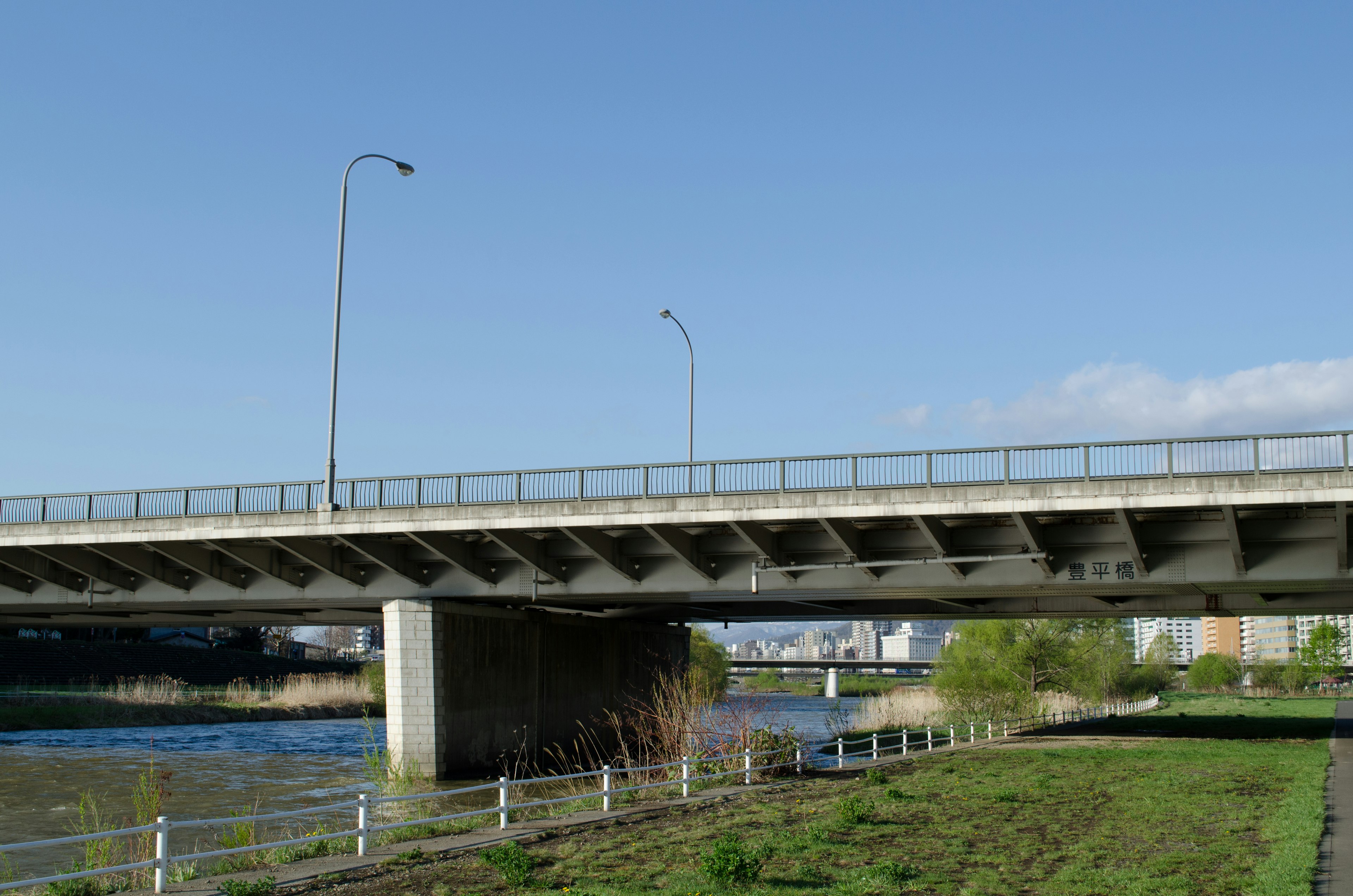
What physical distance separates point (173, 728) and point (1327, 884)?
54908 mm

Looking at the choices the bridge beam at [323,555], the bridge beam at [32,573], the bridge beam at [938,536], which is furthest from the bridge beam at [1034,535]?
the bridge beam at [32,573]

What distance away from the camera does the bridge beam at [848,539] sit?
28219mm

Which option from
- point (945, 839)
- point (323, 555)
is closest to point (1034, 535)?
point (945, 839)

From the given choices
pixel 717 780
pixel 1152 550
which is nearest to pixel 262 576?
pixel 717 780

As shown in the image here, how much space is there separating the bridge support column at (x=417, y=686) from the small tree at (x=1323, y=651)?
116 m

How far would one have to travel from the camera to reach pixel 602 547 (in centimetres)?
3172

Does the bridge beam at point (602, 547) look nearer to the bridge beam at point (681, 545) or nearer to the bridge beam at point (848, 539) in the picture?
the bridge beam at point (681, 545)

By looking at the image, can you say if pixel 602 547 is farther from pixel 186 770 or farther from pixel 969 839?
pixel 969 839

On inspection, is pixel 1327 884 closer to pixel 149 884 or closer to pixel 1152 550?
pixel 149 884

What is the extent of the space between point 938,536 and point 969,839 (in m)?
12.6

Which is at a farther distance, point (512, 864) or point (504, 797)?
point (504, 797)

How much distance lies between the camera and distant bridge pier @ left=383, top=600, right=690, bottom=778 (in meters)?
32.0

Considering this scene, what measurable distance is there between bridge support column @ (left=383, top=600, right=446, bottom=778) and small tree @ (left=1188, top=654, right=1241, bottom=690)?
133256mm

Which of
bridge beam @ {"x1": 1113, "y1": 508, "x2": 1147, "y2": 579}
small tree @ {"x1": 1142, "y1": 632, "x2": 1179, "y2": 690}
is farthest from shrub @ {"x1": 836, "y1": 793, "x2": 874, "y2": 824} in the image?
small tree @ {"x1": 1142, "y1": 632, "x2": 1179, "y2": 690}
